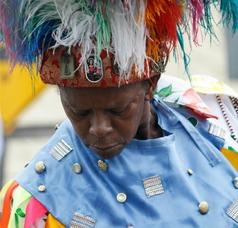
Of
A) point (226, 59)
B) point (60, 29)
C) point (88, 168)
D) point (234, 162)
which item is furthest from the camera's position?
point (226, 59)

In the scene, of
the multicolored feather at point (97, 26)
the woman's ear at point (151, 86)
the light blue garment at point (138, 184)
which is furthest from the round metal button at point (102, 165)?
the multicolored feather at point (97, 26)

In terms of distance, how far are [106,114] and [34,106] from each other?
6183 mm

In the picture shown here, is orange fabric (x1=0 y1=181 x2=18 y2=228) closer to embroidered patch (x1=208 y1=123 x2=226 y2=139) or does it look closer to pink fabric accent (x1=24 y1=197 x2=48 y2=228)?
pink fabric accent (x1=24 y1=197 x2=48 y2=228)

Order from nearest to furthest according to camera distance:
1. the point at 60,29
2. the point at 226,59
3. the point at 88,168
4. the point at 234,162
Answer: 1. the point at 60,29
2. the point at 88,168
3. the point at 234,162
4. the point at 226,59

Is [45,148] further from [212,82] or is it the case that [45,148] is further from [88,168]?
[212,82]

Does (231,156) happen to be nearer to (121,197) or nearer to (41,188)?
(121,197)

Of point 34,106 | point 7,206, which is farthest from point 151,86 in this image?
point 34,106

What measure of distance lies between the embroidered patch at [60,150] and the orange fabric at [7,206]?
0.14m

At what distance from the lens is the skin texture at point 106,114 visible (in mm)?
2979

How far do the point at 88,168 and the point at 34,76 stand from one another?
297mm

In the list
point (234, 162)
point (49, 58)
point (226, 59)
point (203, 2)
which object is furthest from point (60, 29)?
point (226, 59)

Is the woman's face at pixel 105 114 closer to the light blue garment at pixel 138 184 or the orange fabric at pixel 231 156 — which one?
the light blue garment at pixel 138 184

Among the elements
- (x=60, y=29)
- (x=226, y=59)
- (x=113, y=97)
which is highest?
(x=60, y=29)

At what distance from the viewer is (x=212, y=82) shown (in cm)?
360
